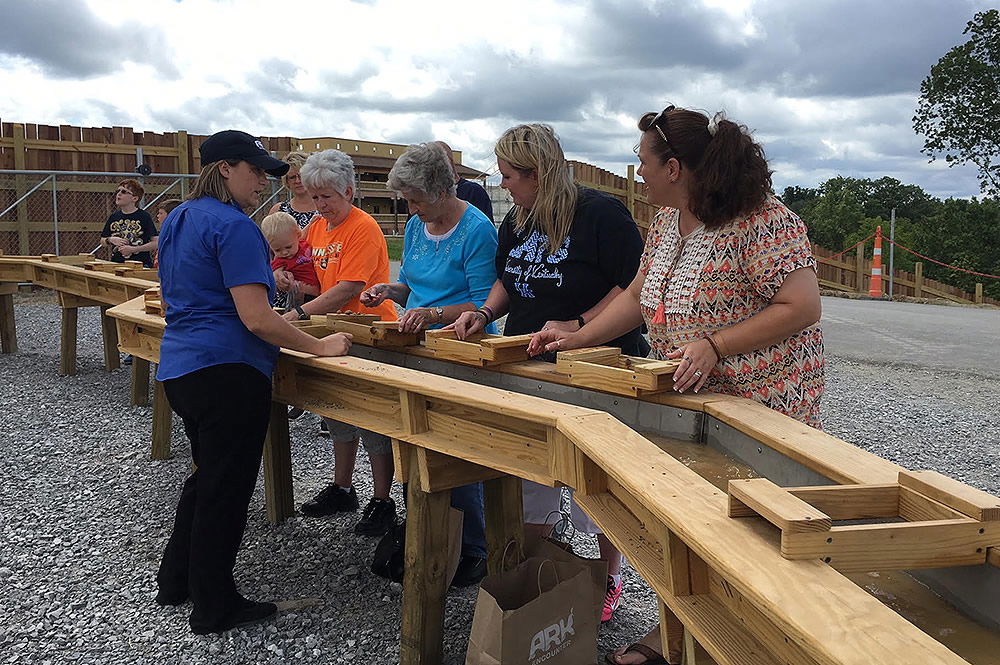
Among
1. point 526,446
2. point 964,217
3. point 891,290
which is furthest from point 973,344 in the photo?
point 964,217

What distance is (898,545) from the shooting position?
1509 millimetres

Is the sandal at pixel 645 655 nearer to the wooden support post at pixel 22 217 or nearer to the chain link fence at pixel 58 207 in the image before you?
the chain link fence at pixel 58 207

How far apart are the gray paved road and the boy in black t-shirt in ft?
26.0

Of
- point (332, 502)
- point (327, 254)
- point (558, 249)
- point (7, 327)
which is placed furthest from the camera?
point (7, 327)

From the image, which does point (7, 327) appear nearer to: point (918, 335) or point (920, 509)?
point (920, 509)

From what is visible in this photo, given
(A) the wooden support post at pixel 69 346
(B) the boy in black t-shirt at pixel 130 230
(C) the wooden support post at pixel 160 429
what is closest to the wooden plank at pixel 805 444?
(C) the wooden support post at pixel 160 429

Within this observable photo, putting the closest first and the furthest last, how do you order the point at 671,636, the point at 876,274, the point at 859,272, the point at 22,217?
the point at 671,636, the point at 22,217, the point at 876,274, the point at 859,272

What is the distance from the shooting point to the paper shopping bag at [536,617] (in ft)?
8.81

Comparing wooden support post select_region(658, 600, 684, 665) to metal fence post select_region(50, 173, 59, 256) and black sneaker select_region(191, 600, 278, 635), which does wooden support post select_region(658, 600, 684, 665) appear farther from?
metal fence post select_region(50, 173, 59, 256)

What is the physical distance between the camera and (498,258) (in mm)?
3805

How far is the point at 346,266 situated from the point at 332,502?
52.7 inches

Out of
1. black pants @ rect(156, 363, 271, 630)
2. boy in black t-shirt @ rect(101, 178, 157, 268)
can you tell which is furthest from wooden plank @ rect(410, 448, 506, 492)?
boy in black t-shirt @ rect(101, 178, 157, 268)

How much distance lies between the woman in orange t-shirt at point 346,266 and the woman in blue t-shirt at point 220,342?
3.12 feet

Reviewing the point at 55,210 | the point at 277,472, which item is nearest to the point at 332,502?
the point at 277,472
